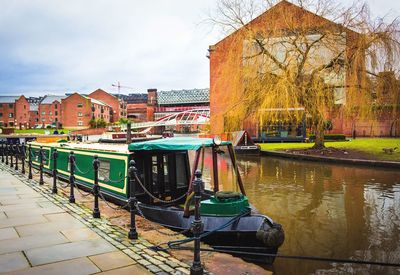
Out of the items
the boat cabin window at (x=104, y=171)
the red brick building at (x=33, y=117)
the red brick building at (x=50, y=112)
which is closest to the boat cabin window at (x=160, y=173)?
the boat cabin window at (x=104, y=171)

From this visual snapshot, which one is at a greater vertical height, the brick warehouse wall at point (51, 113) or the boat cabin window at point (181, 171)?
the brick warehouse wall at point (51, 113)

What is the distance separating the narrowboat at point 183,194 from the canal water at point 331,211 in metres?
0.75

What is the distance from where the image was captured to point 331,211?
28.9ft

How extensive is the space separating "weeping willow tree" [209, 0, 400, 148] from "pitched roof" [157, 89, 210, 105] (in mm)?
68545

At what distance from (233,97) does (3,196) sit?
49.2ft

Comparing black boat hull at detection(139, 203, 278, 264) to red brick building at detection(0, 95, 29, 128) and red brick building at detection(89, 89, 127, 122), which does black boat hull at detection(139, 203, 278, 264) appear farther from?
red brick building at detection(89, 89, 127, 122)

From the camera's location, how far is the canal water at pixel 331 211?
588 centimetres

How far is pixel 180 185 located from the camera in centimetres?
768

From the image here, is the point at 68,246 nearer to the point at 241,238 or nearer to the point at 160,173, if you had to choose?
the point at 241,238

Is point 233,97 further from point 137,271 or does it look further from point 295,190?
point 137,271

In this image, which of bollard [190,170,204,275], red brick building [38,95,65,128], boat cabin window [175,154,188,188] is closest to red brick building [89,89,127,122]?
red brick building [38,95,65,128]

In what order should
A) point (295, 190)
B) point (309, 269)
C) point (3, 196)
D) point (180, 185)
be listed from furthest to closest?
Answer: 1. point (295, 190)
2. point (3, 196)
3. point (180, 185)
4. point (309, 269)

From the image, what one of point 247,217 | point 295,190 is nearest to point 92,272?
point 247,217

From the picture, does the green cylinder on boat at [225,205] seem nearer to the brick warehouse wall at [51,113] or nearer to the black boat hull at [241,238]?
the black boat hull at [241,238]
